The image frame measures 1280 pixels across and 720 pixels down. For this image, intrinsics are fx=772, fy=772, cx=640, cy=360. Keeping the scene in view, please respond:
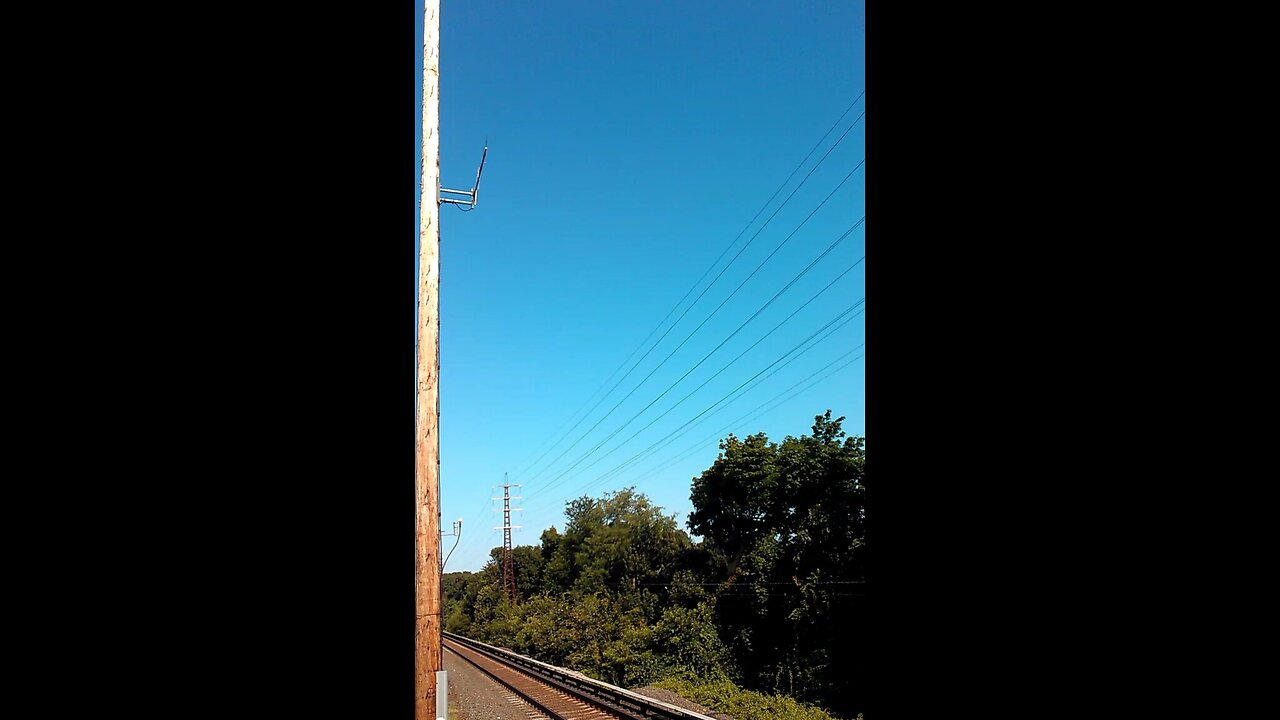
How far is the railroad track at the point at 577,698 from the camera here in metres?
13.7

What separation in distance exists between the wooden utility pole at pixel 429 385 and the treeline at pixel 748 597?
14.7 m

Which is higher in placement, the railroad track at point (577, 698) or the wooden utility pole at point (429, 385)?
the wooden utility pole at point (429, 385)

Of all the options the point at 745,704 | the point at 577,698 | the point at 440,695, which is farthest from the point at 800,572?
the point at 440,695

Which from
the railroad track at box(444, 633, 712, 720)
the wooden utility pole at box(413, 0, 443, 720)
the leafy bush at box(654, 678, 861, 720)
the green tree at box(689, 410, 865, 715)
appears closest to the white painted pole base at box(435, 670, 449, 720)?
the wooden utility pole at box(413, 0, 443, 720)

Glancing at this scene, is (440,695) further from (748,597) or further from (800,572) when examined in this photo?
(748,597)

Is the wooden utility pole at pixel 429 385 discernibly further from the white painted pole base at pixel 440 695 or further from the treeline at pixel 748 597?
the treeline at pixel 748 597

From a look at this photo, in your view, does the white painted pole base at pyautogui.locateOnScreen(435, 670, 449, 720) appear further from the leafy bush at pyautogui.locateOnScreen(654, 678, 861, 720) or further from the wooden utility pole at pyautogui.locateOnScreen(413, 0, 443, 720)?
the leafy bush at pyautogui.locateOnScreen(654, 678, 861, 720)

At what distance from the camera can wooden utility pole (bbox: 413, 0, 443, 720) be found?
408 cm

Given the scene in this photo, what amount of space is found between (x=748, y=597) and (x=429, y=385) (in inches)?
936

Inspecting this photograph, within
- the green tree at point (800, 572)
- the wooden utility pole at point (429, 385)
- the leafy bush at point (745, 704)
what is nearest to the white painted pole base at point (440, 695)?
the wooden utility pole at point (429, 385)

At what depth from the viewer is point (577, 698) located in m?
17.8
